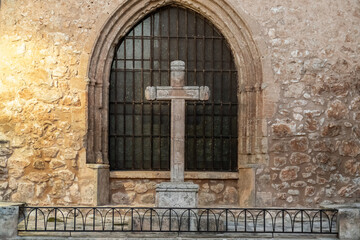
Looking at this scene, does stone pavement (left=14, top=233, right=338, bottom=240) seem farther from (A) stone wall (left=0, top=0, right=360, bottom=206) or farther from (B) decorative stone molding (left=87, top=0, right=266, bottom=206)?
(B) decorative stone molding (left=87, top=0, right=266, bottom=206)

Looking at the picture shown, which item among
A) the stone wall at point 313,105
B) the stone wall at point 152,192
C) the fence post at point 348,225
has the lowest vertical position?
the fence post at point 348,225

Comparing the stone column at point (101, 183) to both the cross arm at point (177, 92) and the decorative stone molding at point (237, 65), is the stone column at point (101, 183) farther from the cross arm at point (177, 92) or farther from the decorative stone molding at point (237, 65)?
the cross arm at point (177, 92)

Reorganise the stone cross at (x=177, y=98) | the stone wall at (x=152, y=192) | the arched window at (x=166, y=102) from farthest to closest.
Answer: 1. the arched window at (x=166, y=102)
2. the stone wall at (x=152, y=192)
3. the stone cross at (x=177, y=98)

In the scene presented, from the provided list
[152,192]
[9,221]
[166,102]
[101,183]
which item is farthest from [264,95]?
[9,221]

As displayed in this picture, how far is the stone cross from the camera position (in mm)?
8891

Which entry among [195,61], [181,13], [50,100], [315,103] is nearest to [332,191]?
[315,103]

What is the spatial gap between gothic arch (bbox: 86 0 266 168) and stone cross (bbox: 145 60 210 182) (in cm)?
187

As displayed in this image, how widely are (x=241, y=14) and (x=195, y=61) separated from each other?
4.04 feet

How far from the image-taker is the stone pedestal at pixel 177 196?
8.65m

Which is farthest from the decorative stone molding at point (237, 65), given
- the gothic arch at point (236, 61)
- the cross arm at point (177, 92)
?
the cross arm at point (177, 92)

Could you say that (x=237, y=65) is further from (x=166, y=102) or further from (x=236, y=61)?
(x=166, y=102)

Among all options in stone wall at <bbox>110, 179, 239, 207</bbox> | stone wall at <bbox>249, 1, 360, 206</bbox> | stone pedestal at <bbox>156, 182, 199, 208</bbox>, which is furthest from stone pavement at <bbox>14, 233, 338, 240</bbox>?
stone wall at <bbox>110, 179, 239, 207</bbox>

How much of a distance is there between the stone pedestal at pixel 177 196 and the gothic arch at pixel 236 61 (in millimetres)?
2088

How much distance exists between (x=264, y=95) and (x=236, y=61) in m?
0.94
